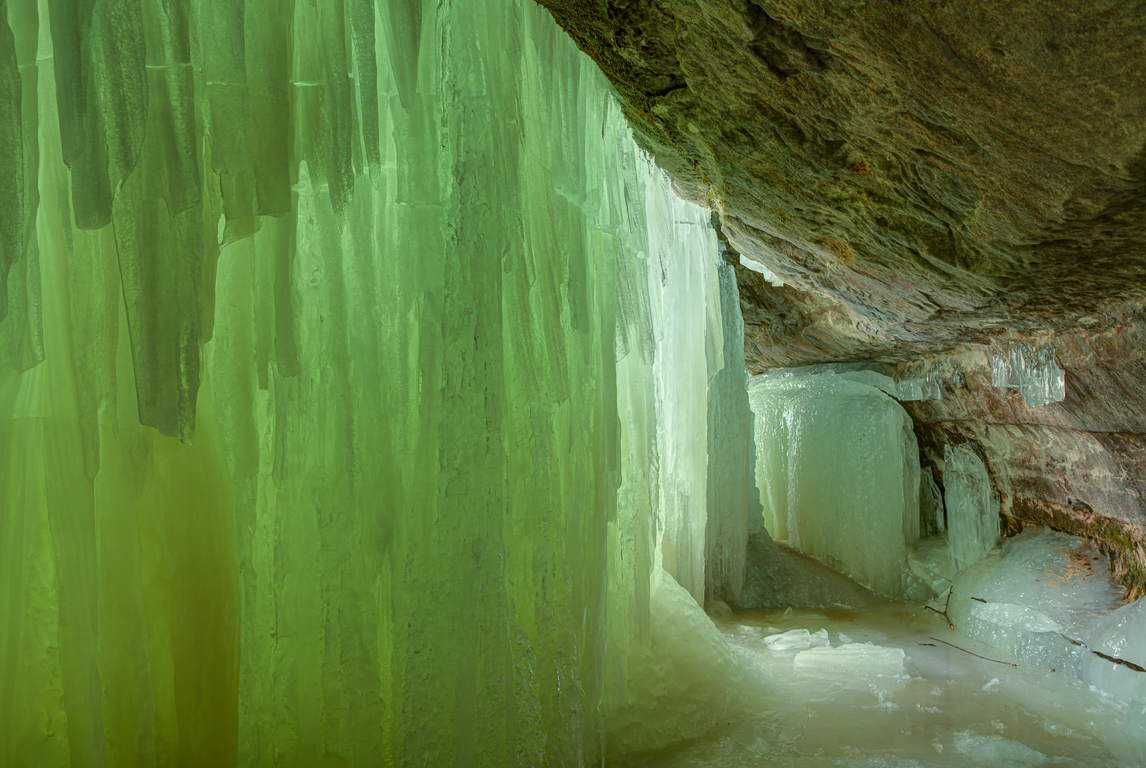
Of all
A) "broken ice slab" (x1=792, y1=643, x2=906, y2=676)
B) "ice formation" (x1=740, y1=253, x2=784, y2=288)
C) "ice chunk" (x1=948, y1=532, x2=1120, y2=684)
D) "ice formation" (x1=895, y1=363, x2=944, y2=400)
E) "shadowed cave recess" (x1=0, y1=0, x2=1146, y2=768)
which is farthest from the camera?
"ice formation" (x1=895, y1=363, x2=944, y2=400)

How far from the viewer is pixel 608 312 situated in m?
3.23

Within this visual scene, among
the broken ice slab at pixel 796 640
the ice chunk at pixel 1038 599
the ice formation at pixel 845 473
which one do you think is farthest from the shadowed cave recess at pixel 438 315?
the ice formation at pixel 845 473

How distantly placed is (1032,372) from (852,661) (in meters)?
2.10

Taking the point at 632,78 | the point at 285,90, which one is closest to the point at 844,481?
the point at 632,78

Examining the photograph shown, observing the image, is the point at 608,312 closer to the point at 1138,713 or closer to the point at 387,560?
the point at 387,560

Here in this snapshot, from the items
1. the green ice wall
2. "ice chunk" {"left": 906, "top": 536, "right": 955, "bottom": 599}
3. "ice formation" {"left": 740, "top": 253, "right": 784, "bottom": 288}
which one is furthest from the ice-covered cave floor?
"ice formation" {"left": 740, "top": 253, "right": 784, "bottom": 288}

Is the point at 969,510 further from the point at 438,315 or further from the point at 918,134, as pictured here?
the point at 438,315

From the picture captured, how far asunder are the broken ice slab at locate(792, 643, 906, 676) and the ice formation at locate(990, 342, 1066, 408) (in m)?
1.81

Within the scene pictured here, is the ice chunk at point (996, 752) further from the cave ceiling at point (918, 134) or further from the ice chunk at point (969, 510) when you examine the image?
the ice chunk at point (969, 510)

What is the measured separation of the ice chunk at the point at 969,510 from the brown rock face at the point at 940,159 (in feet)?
3.42

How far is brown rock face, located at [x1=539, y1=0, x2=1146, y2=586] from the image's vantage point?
176 centimetres

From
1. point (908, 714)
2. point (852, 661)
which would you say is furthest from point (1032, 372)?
point (908, 714)

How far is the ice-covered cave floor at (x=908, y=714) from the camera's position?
3.27 metres

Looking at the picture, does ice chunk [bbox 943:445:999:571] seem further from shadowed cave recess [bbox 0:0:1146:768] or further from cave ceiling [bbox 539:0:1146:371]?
cave ceiling [bbox 539:0:1146:371]
